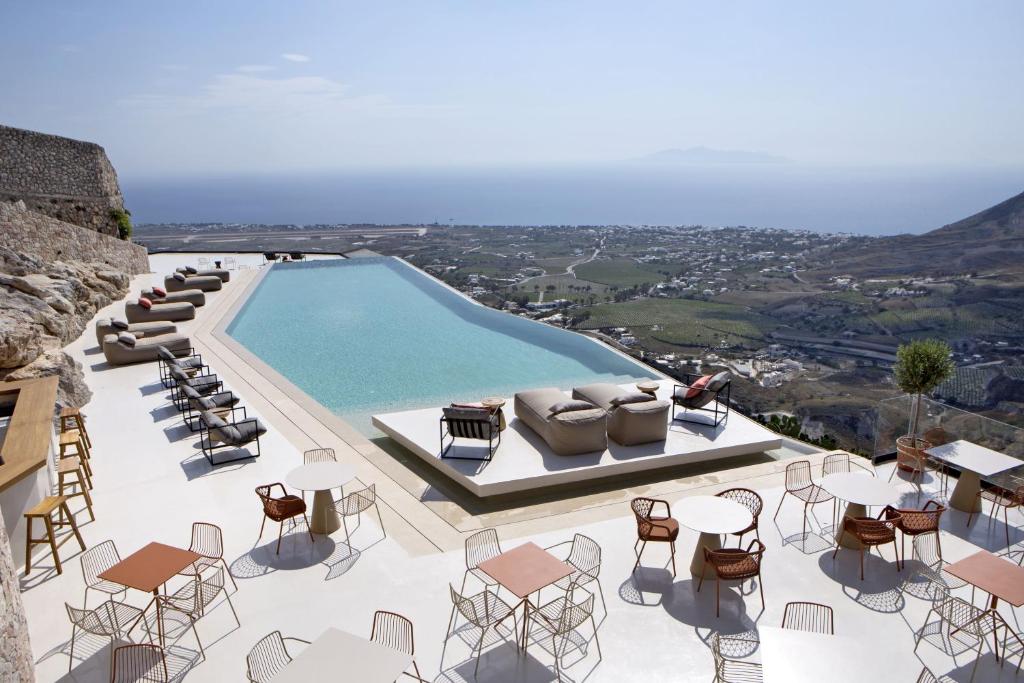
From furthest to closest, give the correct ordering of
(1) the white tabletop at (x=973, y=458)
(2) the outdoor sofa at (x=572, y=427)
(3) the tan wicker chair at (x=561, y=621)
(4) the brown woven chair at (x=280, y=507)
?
(2) the outdoor sofa at (x=572, y=427), (1) the white tabletop at (x=973, y=458), (4) the brown woven chair at (x=280, y=507), (3) the tan wicker chair at (x=561, y=621)

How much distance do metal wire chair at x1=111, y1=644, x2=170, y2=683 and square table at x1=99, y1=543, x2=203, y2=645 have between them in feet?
0.52

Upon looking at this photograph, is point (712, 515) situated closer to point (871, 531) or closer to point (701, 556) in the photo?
point (701, 556)

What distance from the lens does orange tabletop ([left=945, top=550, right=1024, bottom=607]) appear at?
4.08 metres

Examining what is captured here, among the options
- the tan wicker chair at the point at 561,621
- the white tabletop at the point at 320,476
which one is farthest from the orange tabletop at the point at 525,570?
the white tabletop at the point at 320,476

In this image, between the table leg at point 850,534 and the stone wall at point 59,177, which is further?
the stone wall at point 59,177

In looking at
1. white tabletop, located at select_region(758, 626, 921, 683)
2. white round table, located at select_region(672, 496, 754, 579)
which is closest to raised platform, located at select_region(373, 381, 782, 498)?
white round table, located at select_region(672, 496, 754, 579)

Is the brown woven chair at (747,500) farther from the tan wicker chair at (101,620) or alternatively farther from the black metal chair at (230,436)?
the black metal chair at (230,436)

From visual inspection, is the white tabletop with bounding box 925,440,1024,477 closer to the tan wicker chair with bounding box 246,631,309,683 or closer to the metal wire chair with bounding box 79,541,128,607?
the tan wicker chair with bounding box 246,631,309,683

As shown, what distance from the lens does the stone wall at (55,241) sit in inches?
688

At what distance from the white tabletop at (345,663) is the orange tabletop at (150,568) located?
1488 mm

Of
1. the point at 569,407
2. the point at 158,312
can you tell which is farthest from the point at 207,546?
the point at 158,312

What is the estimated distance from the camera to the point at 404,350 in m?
13.3

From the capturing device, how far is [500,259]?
33.8 metres

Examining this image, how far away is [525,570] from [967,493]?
4.98 meters
